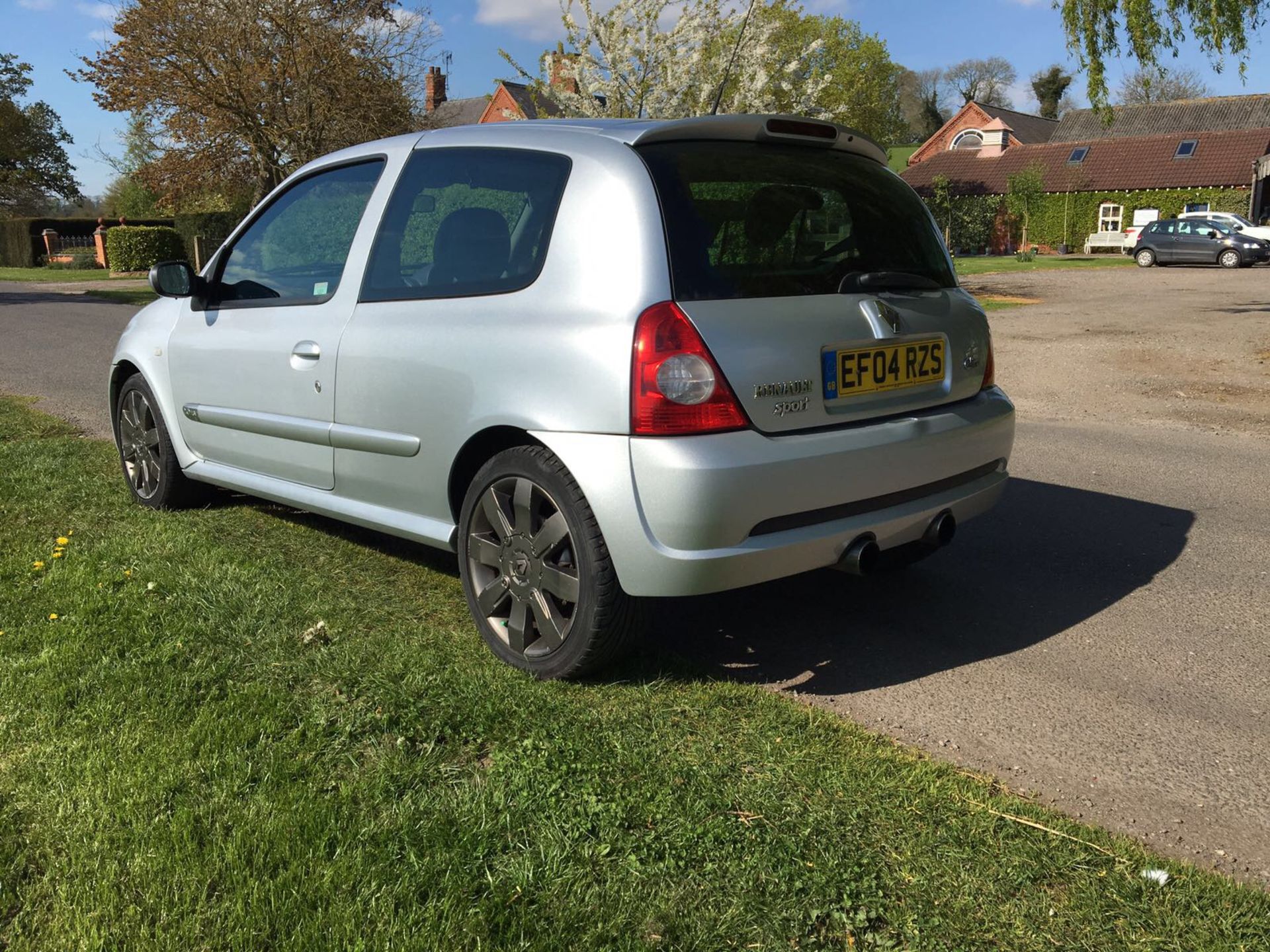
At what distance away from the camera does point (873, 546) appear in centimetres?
356

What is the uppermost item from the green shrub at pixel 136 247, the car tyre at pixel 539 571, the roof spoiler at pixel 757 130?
the green shrub at pixel 136 247

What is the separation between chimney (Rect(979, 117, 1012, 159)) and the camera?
216 feet

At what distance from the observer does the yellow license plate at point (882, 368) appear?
3.49 metres

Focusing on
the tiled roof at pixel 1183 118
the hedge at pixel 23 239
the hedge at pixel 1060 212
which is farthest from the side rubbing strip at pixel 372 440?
the tiled roof at pixel 1183 118

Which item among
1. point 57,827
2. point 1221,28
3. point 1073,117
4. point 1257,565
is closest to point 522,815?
point 57,827

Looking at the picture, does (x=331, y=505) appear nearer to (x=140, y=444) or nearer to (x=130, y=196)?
(x=140, y=444)

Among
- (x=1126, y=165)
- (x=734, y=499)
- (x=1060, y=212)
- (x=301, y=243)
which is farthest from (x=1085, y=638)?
(x=1126, y=165)

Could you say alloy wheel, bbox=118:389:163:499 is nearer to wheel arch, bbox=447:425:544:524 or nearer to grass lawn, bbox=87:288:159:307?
wheel arch, bbox=447:425:544:524

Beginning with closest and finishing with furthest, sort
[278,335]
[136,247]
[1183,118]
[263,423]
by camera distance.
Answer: [278,335] < [263,423] < [136,247] < [1183,118]

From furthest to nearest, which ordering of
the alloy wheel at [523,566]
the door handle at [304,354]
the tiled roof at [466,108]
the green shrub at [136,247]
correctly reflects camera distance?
1. the tiled roof at [466,108]
2. the green shrub at [136,247]
3. the door handle at [304,354]
4. the alloy wheel at [523,566]

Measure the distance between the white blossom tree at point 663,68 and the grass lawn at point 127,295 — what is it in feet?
33.3

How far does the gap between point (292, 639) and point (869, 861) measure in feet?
7.32

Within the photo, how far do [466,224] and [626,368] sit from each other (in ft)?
3.74

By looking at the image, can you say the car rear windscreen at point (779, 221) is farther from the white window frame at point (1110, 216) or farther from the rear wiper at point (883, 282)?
the white window frame at point (1110, 216)
